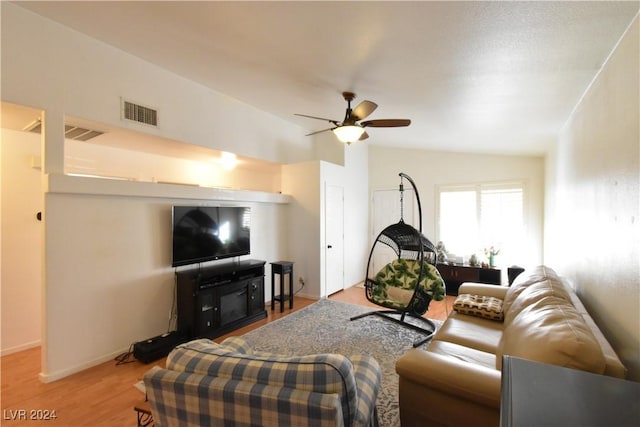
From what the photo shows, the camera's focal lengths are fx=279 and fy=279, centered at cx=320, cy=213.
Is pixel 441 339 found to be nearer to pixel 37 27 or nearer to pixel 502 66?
pixel 502 66

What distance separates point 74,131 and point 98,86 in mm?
602

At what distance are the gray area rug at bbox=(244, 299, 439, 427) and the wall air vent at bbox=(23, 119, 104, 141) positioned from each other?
2.85m

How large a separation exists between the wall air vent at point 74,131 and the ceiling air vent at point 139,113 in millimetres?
393

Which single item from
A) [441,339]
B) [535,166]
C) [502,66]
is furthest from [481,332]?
[535,166]

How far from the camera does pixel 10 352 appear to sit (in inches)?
115

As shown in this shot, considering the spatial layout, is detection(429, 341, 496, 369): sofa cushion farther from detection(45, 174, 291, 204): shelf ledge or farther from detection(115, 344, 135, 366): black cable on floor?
detection(45, 174, 291, 204): shelf ledge

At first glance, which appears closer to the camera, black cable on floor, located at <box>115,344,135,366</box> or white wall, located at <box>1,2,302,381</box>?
white wall, located at <box>1,2,302,381</box>

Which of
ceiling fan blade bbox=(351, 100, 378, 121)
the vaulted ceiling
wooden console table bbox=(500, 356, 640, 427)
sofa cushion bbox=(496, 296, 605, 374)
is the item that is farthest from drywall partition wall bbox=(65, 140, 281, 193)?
wooden console table bbox=(500, 356, 640, 427)

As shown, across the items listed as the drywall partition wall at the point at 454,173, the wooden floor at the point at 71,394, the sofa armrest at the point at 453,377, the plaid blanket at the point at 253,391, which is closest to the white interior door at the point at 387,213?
the drywall partition wall at the point at 454,173

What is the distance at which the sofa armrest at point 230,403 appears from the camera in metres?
0.97

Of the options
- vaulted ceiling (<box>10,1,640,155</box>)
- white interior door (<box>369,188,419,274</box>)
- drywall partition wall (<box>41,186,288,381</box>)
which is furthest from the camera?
white interior door (<box>369,188,419,274</box>)

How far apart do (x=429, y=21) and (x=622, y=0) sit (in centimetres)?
83

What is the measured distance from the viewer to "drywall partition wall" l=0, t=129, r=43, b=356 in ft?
9.61

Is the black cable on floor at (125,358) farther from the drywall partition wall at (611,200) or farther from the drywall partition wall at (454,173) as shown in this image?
the drywall partition wall at (454,173)
